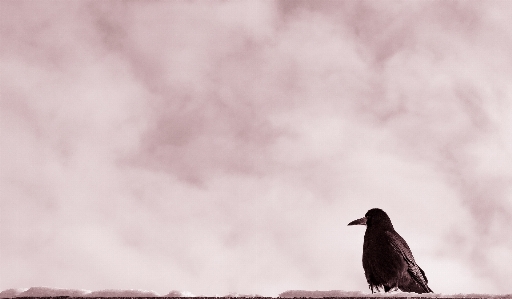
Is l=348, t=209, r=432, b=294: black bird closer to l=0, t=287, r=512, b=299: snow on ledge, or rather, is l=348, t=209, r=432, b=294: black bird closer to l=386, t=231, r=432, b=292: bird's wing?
l=386, t=231, r=432, b=292: bird's wing

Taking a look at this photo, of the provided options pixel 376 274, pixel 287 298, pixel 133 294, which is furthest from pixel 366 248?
pixel 133 294

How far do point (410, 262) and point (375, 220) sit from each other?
963 mm

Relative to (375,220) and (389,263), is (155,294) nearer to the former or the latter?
(389,263)

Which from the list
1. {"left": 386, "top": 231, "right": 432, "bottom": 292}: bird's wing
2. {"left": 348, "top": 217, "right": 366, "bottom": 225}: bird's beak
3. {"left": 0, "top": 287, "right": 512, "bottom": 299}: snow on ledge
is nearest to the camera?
{"left": 0, "top": 287, "right": 512, "bottom": 299}: snow on ledge

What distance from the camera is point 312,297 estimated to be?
4.64 meters

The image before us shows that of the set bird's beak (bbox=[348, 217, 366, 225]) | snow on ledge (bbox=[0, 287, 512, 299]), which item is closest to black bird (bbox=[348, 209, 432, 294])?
bird's beak (bbox=[348, 217, 366, 225])

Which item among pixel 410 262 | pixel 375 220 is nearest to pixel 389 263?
pixel 410 262

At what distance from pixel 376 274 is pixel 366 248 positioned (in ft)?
1.73

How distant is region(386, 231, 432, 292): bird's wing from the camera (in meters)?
8.75

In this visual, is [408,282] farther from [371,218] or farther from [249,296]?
[249,296]

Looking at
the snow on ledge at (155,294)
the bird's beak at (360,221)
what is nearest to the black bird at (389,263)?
the bird's beak at (360,221)

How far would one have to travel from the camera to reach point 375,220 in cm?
942

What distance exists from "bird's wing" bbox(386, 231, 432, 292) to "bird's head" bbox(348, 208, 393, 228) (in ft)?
0.87

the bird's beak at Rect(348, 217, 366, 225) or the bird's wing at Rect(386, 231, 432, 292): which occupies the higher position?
the bird's beak at Rect(348, 217, 366, 225)
